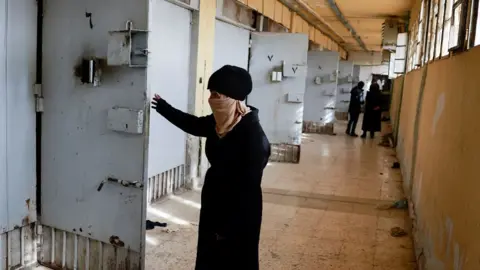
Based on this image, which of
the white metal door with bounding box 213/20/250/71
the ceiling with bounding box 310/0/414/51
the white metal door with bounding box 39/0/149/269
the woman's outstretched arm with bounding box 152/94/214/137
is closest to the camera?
the woman's outstretched arm with bounding box 152/94/214/137

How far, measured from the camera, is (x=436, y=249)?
8.46 feet

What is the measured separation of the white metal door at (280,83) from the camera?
6.60 m

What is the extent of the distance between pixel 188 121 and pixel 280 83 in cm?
449

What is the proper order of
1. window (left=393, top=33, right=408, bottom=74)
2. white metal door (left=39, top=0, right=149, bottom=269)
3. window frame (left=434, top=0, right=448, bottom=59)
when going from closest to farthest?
white metal door (left=39, top=0, right=149, bottom=269) → window frame (left=434, top=0, right=448, bottom=59) → window (left=393, top=33, right=408, bottom=74)

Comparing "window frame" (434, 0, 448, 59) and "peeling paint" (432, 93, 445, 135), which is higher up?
"window frame" (434, 0, 448, 59)

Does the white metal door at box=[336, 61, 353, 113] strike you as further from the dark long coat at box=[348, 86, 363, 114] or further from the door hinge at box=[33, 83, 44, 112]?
the door hinge at box=[33, 83, 44, 112]

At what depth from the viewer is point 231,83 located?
1972 millimetres

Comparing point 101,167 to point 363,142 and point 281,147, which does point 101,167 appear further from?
point 363,142

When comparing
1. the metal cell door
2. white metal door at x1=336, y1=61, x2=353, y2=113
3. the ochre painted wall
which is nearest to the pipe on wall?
white metal door at x1=336, y1=61, x2=353, y2=113

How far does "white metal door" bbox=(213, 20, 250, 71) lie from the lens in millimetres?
5598

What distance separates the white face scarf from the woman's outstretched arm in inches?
7.3

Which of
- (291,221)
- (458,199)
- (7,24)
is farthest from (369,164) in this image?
(7,24)

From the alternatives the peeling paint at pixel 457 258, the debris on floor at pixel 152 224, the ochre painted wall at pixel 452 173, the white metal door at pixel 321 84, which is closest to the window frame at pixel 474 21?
the ochre painted wall at pixel 452 173

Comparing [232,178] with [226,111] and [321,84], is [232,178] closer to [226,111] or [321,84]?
[226,111]
